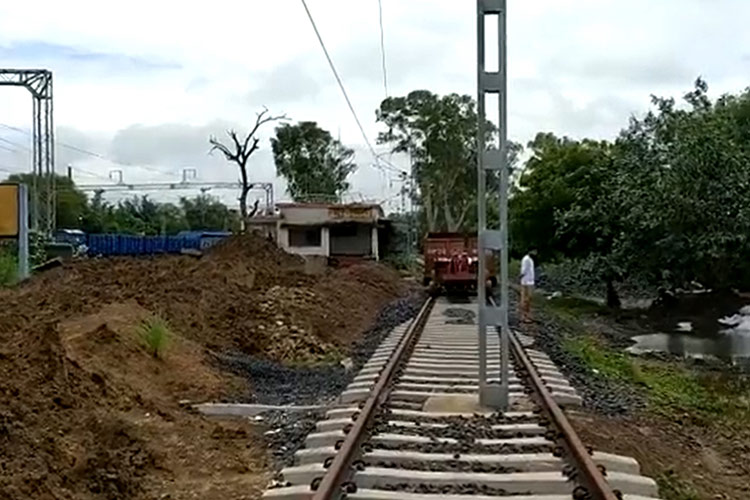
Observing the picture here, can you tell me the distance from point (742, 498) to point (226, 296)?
14.3 metres

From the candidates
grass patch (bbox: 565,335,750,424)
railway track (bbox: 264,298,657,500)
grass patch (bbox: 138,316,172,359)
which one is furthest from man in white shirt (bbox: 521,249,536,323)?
railway track (bbox: 264,298,657,500)

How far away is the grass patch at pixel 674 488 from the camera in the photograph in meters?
8.08

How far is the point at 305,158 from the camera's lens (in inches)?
3403

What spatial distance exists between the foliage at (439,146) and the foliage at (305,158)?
984 cm

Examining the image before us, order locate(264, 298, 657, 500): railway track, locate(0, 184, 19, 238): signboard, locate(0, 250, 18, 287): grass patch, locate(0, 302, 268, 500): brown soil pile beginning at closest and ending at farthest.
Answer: locate(264, 298, 657, 500): railway track
locate(0, 302, 268, 500): brown soil pile
locate(0, 184, 19, 238): signboard
locate(0, 250, 18, 287): grass patch

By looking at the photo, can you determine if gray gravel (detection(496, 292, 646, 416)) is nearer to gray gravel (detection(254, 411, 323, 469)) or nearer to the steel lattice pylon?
gray gravel (detection(254, 411, 323, 469))

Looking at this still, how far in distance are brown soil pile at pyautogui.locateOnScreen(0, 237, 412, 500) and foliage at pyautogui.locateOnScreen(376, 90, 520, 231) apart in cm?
4645

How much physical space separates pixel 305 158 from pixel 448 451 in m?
79.3

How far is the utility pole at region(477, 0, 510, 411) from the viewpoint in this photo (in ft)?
Answer: 31.7

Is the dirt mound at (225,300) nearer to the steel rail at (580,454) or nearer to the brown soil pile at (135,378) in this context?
the brown soil pile at (135,378)

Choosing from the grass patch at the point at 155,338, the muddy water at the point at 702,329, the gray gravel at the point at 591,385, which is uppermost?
the grass patch at the point at 155,338

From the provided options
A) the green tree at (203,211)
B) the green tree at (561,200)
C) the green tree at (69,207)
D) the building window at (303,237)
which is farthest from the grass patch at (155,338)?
the green tree at (203,211)

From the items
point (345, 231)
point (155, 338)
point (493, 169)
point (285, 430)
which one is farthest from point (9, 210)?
point (345, 231)

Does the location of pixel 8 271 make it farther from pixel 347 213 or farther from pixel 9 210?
pixel 347 213
